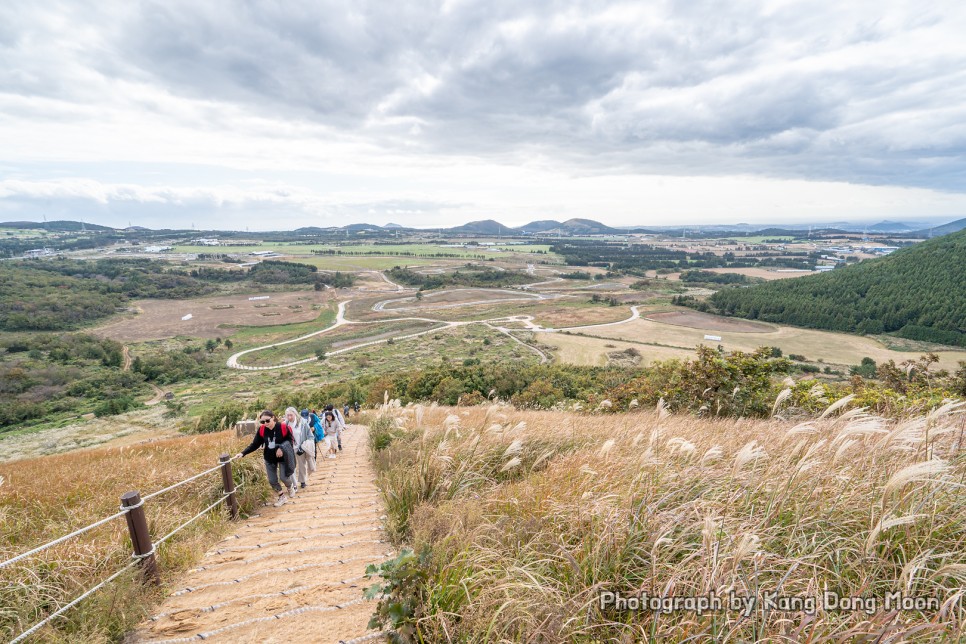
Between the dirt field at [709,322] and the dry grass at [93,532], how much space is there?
281 feet

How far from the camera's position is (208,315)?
326 feet

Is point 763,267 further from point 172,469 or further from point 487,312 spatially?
point 172,469

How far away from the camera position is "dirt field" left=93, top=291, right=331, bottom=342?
279 ft

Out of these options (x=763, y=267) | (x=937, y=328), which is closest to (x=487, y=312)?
(x=937, y=328)

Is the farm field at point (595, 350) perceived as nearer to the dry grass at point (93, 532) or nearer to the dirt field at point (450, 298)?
the dirt field at point (450, 298)

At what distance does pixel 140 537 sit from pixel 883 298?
11649 cm

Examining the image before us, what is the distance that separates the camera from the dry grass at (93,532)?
348cm

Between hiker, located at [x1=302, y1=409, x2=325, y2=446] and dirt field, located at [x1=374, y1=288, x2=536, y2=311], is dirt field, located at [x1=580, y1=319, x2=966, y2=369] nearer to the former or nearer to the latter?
dirt field, located at [x1=374, y1=288, x2=536, y2=311]

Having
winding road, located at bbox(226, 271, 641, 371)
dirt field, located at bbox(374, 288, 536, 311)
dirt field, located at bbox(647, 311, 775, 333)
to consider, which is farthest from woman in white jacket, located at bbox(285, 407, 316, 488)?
dirt field, located at bbox(374, 288, 536, 311)

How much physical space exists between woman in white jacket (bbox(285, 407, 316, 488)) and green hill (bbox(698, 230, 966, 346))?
9899 cm

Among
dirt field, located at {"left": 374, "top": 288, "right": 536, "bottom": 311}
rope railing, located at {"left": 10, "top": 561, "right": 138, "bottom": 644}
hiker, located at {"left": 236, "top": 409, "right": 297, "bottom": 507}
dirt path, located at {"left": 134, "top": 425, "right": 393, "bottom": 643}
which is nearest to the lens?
rope railing, located at {"left": 10, "top": 561, "right": 138, "bottom": 644}

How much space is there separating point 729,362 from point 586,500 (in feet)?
33.1

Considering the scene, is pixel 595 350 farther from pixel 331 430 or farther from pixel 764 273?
pixel 764 273

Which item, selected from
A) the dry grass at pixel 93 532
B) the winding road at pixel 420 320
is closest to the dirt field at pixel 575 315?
the winding road at pixel 420 320
